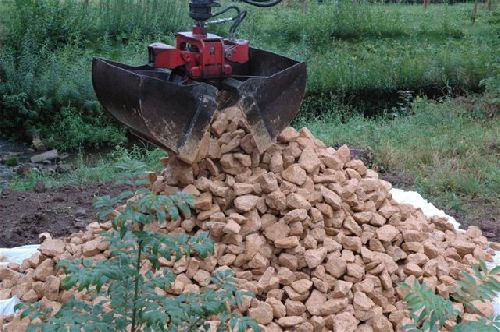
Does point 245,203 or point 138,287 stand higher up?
point 138,287

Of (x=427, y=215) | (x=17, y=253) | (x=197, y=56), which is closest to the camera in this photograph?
(x=197, y=56)

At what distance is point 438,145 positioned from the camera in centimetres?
708

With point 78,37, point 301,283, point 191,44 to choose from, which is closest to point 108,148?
point 78,37

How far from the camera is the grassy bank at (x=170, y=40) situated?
28.9 feet

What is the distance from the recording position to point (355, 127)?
7.87m

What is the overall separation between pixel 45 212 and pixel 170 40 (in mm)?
5395

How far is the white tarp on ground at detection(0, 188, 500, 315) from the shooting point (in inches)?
152

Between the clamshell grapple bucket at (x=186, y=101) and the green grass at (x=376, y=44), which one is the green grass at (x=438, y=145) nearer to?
the green grass at (x=376, y=44)

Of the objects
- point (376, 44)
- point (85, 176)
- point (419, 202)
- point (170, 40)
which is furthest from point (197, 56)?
point (376, 44)

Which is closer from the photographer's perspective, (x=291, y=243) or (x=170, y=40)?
(x=291, y=243)

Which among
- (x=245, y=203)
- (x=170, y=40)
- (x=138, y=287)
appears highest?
(x=138, y=287)

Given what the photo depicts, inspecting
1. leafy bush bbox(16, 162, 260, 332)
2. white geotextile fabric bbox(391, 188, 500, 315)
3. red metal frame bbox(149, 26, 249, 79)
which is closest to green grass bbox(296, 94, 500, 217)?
white geotextile fabric bbox(391, 188, 500, 315)

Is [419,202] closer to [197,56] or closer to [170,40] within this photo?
[197,56]

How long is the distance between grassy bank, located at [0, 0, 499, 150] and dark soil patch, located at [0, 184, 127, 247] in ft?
8.57
